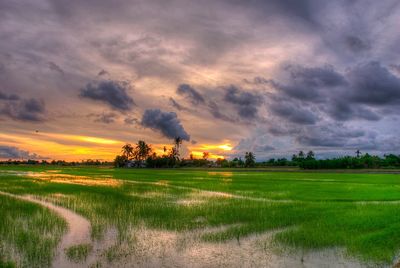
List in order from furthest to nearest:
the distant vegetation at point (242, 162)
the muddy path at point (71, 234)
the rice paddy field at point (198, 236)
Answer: the distant vegetation at point (242, 162) < the rice paddy field at point (198, 236) < the muddy path at point (71, 234)

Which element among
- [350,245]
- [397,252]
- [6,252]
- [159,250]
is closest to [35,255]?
[6,252]

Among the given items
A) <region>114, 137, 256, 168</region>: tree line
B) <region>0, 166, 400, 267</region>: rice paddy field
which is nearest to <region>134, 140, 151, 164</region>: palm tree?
<region>114, 137, 256, 168</region>: tree line

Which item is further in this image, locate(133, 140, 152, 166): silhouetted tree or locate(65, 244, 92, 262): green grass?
locate(133, 140, 152, 166): silhouetted tree

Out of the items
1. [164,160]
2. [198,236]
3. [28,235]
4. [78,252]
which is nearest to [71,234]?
[28,235]

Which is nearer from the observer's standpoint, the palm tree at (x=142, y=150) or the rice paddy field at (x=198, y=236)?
the rice paddy field at (x=198, y=236)

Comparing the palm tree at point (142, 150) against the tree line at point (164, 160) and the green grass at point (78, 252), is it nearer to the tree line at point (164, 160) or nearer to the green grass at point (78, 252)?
the tree line at point (164, 160)

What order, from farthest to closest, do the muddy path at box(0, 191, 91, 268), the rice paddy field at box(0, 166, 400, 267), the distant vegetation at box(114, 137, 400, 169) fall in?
the distant vegetation at box(114, 137, 400, 169) → the rice paddy field at box(0, 166, 400, 267) → the muddy path at box(0, 191, 91, 268)

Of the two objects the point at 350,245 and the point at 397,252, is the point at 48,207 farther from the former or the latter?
the point at 397,252

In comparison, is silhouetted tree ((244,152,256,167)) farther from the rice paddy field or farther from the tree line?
the rice paddy field

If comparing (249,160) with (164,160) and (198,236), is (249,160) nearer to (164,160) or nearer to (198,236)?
(164,160)

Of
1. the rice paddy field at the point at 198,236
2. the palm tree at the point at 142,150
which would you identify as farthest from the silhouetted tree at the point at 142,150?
the rice paddy field at the point at 198,236

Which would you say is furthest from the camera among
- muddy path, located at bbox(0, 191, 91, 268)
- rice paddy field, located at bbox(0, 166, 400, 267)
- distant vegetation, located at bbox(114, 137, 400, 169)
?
distant vegetation, located at bbox(114, 137, 400, 169)

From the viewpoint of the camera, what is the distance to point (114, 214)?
797 inches

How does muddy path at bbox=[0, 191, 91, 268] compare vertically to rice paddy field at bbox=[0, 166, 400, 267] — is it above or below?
below
